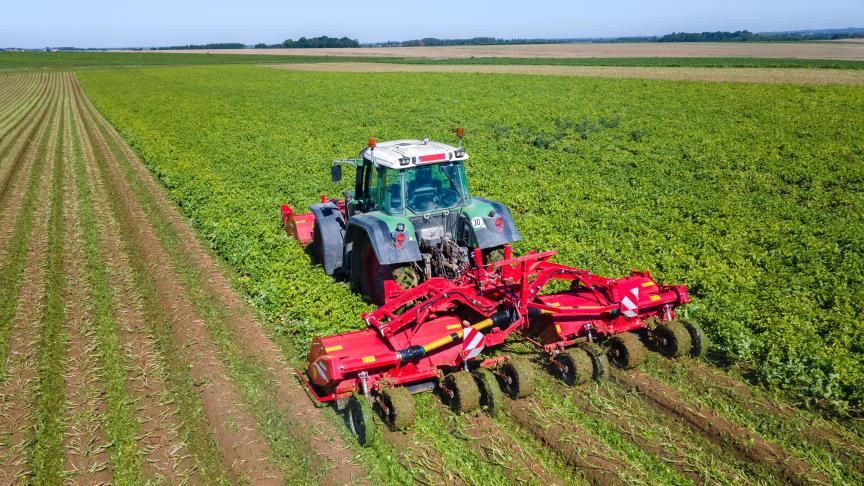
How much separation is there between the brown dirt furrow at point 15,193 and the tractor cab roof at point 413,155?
8.52 metres

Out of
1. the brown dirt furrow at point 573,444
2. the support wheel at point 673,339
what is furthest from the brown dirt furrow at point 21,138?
the support wheel at point 673,339

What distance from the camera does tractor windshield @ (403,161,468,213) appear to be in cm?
908

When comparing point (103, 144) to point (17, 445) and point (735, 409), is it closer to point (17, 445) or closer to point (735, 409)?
point (17, 445)

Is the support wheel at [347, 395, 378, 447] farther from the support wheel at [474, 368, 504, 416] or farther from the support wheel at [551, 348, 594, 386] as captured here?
the support wheel at [551, 348, 594, 386]

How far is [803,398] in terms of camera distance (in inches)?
280

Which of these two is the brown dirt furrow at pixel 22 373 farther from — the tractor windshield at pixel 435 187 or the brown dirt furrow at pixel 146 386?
the tractor windshield at pixel 435 187

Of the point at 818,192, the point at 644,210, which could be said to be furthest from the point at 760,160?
the point at 644,210

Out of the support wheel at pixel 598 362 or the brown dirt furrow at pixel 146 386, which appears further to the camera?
the support wheel at pixel 598 362

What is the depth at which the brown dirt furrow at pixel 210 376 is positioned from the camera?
629 cm

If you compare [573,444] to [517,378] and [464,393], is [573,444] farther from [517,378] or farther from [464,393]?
[464,393]

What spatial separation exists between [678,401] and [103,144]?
1029 inches

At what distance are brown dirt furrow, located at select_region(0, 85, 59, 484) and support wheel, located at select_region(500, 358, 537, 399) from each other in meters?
5.05

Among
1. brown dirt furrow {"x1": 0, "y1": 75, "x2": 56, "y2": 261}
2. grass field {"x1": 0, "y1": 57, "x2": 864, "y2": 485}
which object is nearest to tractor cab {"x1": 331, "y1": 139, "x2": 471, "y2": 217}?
grass field {"x1": 0, "y1": 57, "x2": 864, "y2": 485}

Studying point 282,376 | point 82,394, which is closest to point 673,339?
point 282,376
